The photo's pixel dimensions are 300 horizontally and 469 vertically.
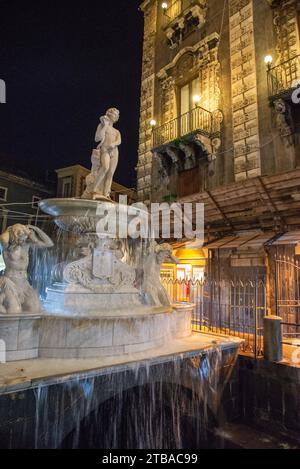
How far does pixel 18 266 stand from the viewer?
182 inches

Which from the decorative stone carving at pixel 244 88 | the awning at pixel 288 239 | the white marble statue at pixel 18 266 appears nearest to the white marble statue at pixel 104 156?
the white marble statue at pixel 18 266

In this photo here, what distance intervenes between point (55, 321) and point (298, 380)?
4.53 metres

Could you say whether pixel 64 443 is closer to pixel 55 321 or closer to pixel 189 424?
pixel 55 321

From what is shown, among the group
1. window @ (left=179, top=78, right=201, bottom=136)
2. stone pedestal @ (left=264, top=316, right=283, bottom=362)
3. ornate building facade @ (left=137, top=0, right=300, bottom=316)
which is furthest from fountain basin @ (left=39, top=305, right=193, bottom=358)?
window @ (left=179, top=78, right=201, bottom=136)

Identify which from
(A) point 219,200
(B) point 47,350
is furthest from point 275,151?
(B) point 47,350

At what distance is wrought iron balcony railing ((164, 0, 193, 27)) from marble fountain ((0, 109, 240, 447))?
47.6 ft

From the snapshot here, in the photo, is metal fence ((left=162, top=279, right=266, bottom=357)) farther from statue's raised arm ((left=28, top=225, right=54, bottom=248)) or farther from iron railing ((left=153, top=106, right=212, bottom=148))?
iron railing ((left=153, top=106, right=212, bottom=148))

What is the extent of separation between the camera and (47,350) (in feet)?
13.6

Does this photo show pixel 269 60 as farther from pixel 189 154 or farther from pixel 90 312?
pixel 90 312

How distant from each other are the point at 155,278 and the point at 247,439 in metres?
3.37

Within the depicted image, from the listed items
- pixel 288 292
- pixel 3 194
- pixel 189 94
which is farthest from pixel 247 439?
pixel 3 194

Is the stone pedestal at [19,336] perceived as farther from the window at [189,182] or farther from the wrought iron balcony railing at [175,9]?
the wrought iron balcony railing at [175,9]

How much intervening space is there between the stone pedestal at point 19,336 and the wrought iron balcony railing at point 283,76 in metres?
11.1

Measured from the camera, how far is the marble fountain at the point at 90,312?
3.63 meters
